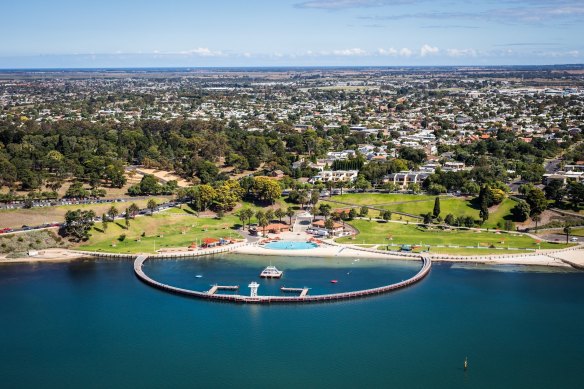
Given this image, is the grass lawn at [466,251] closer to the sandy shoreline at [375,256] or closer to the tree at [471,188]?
the sandy shoreline at [375,256]

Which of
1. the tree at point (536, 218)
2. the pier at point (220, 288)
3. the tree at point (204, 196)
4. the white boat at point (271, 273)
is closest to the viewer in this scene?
the pier at point (220, 288)

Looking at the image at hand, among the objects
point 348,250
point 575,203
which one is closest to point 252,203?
point 348,250

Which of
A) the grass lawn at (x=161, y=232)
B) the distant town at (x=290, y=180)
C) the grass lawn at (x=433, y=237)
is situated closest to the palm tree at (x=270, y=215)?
the distant town at (x=290, y=180)

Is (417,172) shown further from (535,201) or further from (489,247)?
(489,247)

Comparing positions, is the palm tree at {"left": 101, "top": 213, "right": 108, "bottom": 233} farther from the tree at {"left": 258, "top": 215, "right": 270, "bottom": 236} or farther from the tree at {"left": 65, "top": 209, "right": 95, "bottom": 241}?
the tree at {"left": 258, "top": 215, "right": 270, "bottom": 236}

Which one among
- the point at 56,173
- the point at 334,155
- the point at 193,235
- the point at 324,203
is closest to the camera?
the point at 193,235

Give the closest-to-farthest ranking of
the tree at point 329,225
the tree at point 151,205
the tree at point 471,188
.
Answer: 1. the tree at point 329,225
2. the tree at point 151,205
3. the tree at point 471,188
